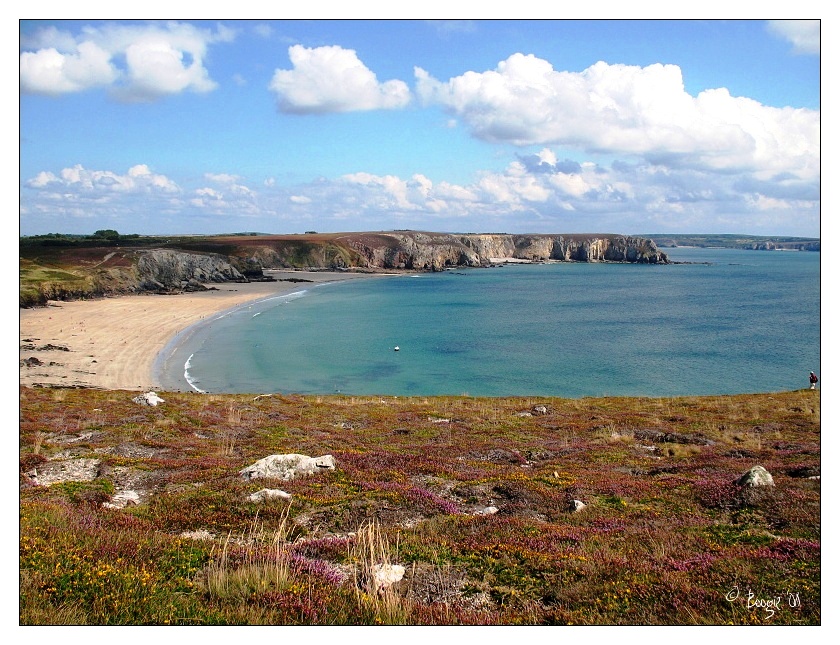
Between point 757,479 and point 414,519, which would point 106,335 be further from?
point 757,479

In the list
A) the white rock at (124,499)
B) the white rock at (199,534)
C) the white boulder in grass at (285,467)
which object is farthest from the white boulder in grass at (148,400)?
the white rock at (199,534)

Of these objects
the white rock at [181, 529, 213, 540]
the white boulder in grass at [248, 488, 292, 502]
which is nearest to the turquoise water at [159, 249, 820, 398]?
the white boulder in grass at [248, 488, 292, 502]

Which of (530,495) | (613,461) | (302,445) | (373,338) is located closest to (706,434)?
(613,461)

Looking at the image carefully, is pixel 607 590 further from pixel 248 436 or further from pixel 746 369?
pixel 746 369

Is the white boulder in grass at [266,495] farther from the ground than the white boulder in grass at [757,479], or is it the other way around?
the white boulder in grass at [757,479]

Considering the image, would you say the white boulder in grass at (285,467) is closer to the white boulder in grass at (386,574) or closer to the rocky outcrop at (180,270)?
the white boulder in grass at (386,574)
